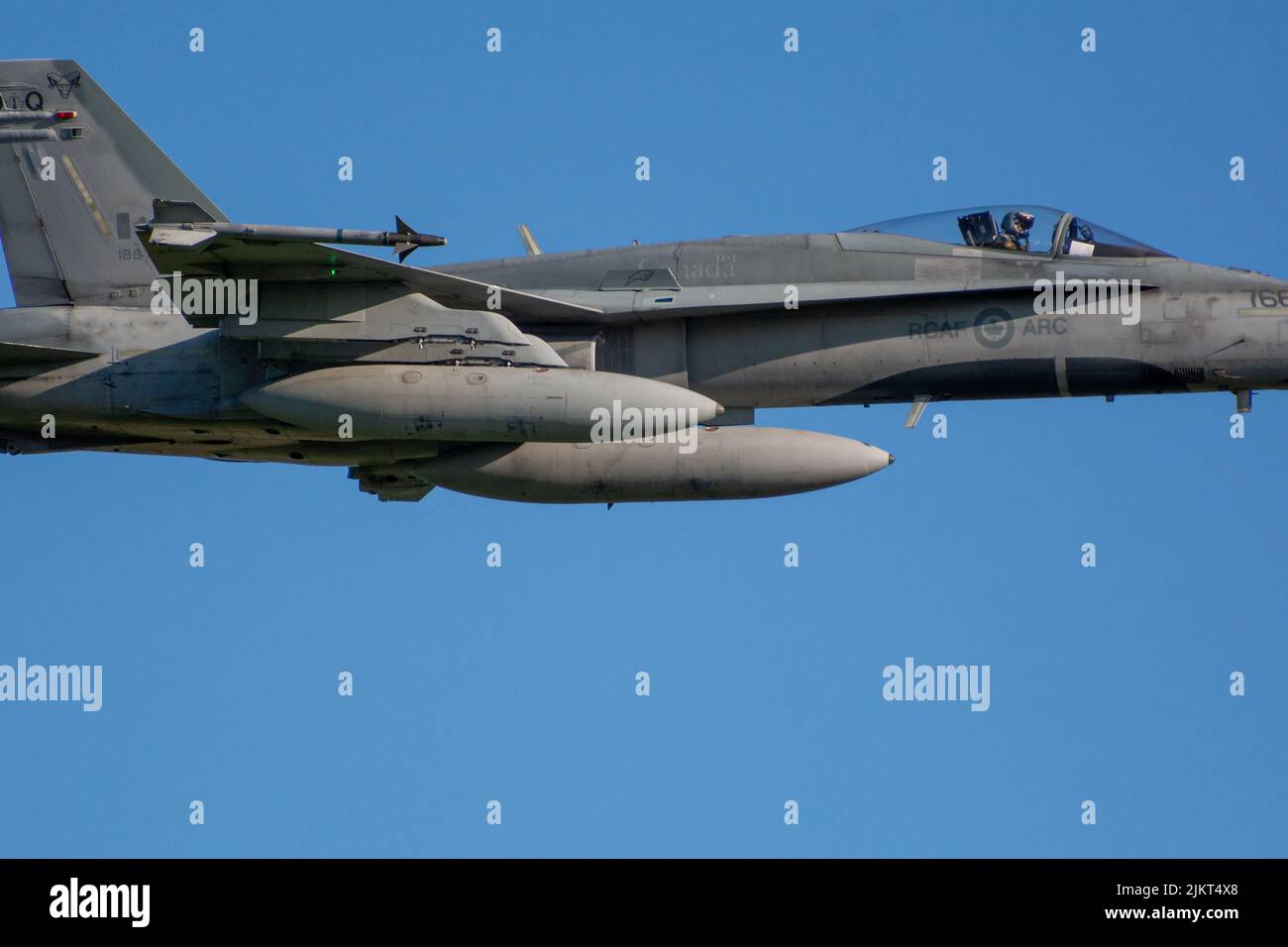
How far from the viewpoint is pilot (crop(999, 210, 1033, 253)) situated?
16.6 metres

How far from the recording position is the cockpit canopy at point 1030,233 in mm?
16578

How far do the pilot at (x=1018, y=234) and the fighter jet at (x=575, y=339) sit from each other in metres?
0.03

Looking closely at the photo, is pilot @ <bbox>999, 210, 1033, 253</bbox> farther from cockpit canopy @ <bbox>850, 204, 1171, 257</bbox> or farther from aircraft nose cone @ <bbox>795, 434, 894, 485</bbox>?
aircraft nose cone @ <bbox>795, 434, 894, 485</bbox>

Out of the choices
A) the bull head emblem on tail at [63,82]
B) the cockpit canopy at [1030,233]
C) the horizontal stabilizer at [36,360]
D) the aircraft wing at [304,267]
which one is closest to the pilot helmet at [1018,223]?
the cockpit canopy at [1030,233]

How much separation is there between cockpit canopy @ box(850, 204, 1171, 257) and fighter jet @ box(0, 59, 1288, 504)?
0.03 metres

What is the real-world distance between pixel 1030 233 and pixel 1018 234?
0.11 m

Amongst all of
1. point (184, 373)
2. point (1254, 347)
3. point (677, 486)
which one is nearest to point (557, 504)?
point (677, 486)

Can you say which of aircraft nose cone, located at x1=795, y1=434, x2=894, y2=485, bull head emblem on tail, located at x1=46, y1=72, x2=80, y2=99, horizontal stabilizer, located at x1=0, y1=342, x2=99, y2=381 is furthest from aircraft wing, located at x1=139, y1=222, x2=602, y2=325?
bull head emblem on tail, located at x1=46, y1=72, x2=80, y2=99

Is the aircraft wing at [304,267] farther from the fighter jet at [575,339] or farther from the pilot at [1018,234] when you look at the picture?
the pilot at [1018,234]

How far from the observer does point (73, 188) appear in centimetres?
1758

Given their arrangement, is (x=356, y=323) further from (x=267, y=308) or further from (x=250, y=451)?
(x=250, y=451)

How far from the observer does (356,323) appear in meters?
15.9

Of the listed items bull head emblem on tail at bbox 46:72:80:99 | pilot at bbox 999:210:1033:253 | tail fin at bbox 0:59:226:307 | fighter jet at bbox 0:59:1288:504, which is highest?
bull head emblem on tail at bbox 46:72:80:99

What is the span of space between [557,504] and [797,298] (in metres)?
2.87
